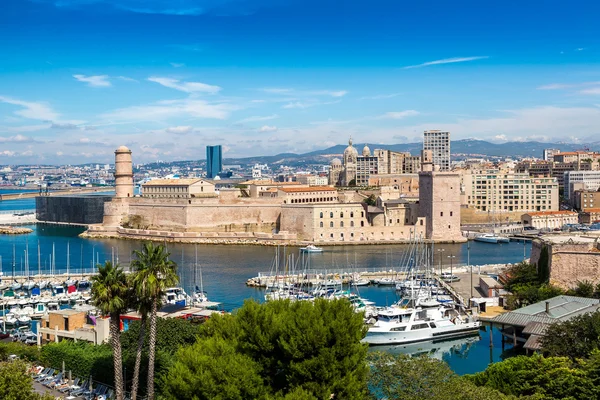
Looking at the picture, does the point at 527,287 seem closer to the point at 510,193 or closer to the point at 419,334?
the point at 419,334

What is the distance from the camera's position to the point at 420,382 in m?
9.40

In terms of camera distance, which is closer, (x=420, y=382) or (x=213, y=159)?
(x=420, y=382)

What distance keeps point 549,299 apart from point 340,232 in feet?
63.6

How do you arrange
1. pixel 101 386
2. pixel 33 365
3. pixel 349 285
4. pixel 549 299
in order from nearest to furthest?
pixel 101 386 < pixel 33 365 < pixel 549 299 < pixel 349 285

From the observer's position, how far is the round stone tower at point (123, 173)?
4327 centimetres

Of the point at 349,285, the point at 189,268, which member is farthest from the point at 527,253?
the point at 189,268

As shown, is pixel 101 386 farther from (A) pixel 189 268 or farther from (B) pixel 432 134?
(B) pixel 432 134

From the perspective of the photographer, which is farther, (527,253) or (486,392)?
(527,253)

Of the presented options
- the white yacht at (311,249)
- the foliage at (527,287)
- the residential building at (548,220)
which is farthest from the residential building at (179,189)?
the foliage at (527,287)

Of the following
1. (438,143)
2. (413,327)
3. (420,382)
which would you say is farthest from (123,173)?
(438,143)

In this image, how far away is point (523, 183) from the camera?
4844 centimetres

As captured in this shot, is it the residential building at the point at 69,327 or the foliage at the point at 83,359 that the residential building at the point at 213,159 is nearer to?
the residential building at the point at 69,327

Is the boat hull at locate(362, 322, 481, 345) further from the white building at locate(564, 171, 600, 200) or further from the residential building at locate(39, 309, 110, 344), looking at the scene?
the white building at locate(564, 171, 600, 200)

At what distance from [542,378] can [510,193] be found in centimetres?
3920
